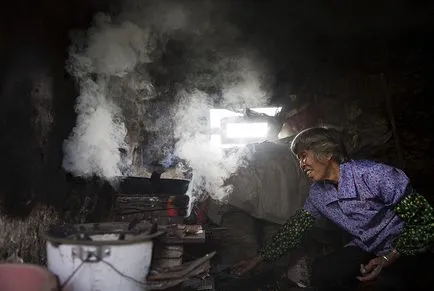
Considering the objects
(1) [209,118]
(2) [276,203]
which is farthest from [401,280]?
(1) [209,118]

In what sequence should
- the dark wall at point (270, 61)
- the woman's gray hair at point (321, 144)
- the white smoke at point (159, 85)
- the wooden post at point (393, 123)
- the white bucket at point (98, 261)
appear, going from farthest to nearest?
1. the wooden post at point (393, 123)
2. the white smoke at point (159, 85)
3. the woman's gray hair at point (321, 144)
4. the dark wall at point (270, 61)
5. the white bucket at point (98, 261)

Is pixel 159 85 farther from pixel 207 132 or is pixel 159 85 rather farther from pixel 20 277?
pixel 20 277

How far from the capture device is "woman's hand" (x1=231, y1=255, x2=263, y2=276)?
485cm

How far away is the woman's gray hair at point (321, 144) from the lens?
4133 millimetres

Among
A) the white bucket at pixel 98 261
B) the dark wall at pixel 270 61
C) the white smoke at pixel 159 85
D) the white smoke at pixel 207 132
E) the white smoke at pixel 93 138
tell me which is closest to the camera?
the white bucket at pixel 98 261

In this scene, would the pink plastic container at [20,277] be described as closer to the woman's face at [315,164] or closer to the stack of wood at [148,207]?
the stack of wood at [148,207]

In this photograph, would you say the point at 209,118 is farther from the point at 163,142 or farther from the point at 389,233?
the point at 389,233

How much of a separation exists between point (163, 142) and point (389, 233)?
165 inches

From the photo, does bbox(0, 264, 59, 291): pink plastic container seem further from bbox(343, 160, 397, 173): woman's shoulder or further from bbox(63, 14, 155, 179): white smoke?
bbox(343, 160, 397, 173): woman's shoulder

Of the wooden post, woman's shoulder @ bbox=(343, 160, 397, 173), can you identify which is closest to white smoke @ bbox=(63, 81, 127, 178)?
woman's shoulder @ bbox=(343, 160, 397, 173)

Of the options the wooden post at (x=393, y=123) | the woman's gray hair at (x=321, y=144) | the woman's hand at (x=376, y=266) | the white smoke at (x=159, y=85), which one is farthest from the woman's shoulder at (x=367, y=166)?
the wooden post at (x=393, y=123)

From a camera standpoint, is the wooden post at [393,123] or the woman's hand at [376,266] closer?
the woman's hand at [376,266]

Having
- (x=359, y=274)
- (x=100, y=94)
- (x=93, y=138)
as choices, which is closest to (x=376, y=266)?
(x=359, y=274)

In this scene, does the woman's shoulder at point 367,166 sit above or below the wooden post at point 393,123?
below
